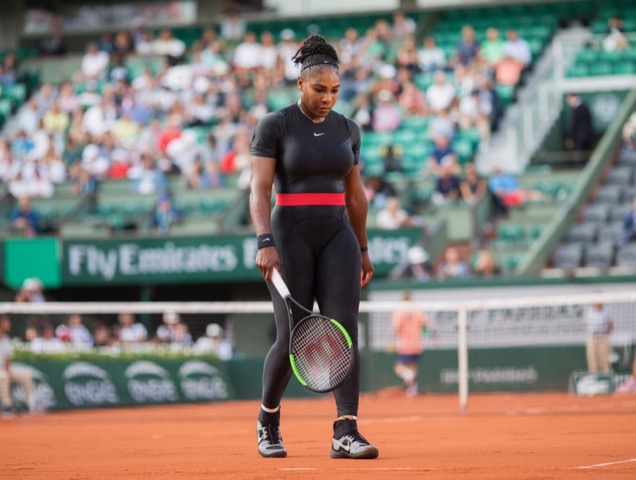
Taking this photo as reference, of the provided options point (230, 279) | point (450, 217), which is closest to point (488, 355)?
point (450, 217)

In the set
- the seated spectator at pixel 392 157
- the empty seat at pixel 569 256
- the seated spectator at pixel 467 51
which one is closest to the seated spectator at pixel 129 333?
the seated spectator at pixel 392 157

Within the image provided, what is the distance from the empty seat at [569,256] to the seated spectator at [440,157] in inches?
103

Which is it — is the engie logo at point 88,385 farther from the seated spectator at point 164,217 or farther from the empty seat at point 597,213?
the empty seat at point 597,213

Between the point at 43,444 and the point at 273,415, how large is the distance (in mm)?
3668

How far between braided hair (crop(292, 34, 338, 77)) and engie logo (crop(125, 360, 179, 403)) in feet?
36.8

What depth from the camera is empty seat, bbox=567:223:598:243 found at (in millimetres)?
20922

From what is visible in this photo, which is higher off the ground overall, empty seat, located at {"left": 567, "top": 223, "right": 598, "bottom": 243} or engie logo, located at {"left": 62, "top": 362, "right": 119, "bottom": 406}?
empty seat, located at {"left": 567, "top": 223, "right": 598, "bottom": 243}

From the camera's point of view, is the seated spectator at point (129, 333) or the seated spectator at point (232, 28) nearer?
the seated spectator at point (129, 333)

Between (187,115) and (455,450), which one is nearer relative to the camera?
(455,450)

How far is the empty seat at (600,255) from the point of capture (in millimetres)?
20156

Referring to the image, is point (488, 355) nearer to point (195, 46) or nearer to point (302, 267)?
point (302, 267)

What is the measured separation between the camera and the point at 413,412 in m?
15.9

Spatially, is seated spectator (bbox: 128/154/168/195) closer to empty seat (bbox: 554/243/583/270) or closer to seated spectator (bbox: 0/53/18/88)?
seated spectator (bbox: 0/53/18/88)

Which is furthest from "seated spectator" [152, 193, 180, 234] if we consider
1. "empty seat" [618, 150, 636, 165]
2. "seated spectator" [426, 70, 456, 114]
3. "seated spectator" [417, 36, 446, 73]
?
"empty seat" [618, 150, 636, 165]
